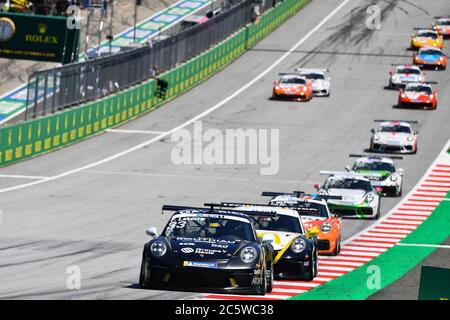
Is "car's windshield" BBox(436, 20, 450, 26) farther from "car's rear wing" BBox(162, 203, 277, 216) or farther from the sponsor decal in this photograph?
the sponsor decal

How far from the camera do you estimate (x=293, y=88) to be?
179 ft

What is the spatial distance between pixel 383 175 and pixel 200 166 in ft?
23.7

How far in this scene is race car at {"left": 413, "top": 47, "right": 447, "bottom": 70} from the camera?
209ft

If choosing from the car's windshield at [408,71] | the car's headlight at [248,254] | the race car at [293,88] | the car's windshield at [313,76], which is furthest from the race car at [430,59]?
the car's headlight at [248,254]

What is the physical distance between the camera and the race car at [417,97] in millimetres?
53312

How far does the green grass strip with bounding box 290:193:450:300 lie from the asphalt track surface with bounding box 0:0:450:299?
5.35 feet

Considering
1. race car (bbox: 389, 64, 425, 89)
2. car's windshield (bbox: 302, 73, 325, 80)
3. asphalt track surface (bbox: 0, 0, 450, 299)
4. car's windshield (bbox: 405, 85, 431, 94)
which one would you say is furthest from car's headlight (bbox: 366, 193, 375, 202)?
race car (bbox: 389, 64, 425, 89)

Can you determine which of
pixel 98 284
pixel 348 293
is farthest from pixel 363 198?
pixel 98 284

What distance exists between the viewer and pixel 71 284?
1644 centimetres

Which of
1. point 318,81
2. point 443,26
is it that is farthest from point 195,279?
point 443,26

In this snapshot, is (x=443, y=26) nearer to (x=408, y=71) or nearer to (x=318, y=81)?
(x=408, y=71)

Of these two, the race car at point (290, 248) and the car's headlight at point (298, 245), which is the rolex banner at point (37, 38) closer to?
the race car at point (290, 248)

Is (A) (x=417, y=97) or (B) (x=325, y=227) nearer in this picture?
(B) (x=325, y=227)
